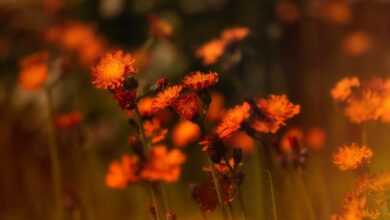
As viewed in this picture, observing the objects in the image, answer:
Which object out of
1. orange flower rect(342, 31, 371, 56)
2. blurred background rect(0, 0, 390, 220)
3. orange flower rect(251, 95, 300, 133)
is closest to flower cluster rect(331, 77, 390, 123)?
orange flower rect(251, 95, 300, 133)

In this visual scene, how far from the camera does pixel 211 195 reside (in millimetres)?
1067

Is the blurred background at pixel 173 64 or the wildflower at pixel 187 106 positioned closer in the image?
the wildflower at pixel 187 106

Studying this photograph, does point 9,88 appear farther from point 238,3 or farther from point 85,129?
point 85,129

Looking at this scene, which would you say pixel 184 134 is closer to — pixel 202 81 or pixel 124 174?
pixel 124 174

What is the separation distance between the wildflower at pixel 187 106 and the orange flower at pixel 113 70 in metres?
0.08

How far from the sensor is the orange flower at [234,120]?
38.9 inches

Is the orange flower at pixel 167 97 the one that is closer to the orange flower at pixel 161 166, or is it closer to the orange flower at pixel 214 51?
the orange flower at pixel 161 166

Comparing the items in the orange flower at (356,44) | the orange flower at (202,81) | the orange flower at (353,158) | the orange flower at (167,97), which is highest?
the orange flower at (356,44)

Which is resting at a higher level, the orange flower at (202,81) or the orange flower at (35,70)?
the orange flower at (35,70)

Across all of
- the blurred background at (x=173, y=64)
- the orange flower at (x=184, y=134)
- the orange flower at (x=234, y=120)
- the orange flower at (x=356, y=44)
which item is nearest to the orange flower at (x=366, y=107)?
the orange flower at (x=234, y=120)

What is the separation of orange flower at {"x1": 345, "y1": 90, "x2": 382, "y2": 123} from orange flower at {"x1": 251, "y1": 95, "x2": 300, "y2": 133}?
0.10 m

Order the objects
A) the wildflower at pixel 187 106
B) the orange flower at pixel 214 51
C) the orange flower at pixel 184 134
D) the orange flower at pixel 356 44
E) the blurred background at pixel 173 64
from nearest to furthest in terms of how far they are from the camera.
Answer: the wildflower at pixel 187 106, the orange flower at pixel 214 51, the orange flower at pixel 184 134, the blurred background at pixel 173 64, the orange flower at pixel 356 44

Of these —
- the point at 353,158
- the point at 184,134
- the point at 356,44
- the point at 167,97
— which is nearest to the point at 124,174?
the point at 167,97

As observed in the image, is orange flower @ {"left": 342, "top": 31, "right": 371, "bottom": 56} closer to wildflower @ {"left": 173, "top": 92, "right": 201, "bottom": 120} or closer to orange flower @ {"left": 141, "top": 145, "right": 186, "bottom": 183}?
→ orange flower @ {"left": 141, "top": 145, "right": 186, "bottom": 183}
